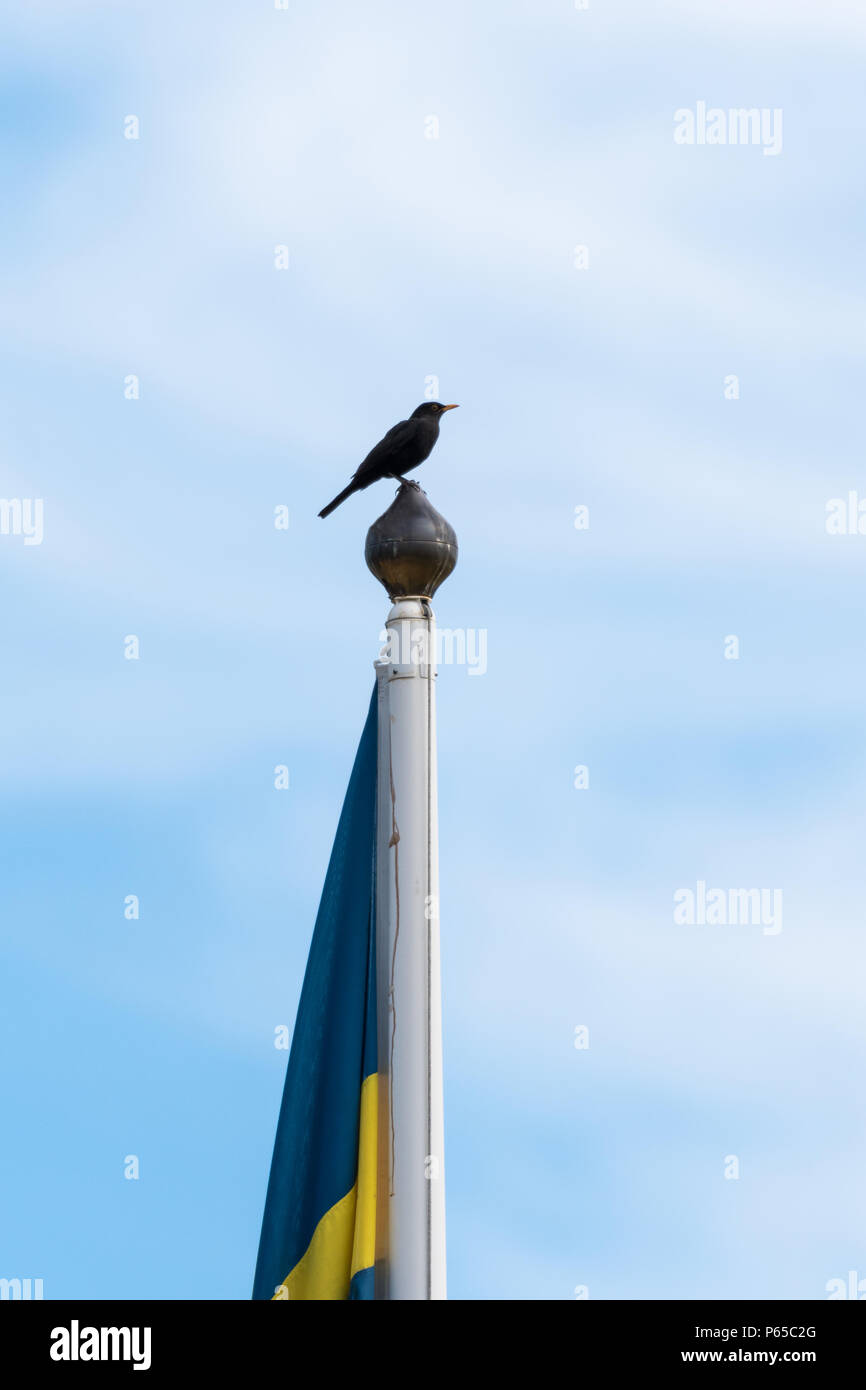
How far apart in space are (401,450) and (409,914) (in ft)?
9.63

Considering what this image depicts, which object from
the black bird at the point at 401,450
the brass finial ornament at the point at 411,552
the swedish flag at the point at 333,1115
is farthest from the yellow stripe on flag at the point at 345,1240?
the black bird at the point at 401,450

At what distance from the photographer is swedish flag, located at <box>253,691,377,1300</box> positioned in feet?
A: 29.3

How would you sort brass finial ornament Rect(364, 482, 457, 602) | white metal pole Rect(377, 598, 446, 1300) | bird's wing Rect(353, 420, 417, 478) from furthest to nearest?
bird's wing Rect(353, 420, 417, 478)
brass finial ornament Rect(364, 482, 457, 602)
white metal pole Rect(377, 598, 446, 1300)

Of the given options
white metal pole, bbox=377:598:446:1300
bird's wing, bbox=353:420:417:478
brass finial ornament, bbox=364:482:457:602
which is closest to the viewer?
white metal pole, bbox=377:598:446:1300

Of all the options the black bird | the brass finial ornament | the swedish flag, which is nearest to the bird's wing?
the black bird

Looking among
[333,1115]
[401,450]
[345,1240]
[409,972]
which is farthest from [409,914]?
[401,450]

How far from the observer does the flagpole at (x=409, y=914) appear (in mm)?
8805

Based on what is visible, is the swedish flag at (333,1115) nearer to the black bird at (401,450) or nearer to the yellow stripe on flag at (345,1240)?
the yellow stripe on flag at (345,1240)

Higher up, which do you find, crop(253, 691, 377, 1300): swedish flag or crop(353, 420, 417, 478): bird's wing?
crop(353, 420, 417, 478): bird's wing

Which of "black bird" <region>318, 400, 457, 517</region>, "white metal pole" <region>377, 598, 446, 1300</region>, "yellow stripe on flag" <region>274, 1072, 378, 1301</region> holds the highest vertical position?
"black bird" <region>318, 400, 457, 517</region>

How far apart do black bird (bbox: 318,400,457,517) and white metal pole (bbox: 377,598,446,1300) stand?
1.52 meters

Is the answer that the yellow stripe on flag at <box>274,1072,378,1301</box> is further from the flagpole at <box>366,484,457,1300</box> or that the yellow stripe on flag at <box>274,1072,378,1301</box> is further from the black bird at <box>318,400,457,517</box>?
the black bird at <box>318,400,457,517</box>

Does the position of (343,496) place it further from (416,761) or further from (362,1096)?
(362,1096)
